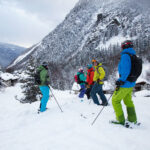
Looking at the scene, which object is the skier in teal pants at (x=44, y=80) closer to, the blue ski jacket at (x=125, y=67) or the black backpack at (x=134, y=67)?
the blue ski jacket at (x=125, y=67)

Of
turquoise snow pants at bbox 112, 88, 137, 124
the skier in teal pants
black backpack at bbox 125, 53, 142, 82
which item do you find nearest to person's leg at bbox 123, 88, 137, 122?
turquoise snow pants at bbox 112, 88, 137, 124

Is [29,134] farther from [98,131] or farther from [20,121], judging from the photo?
[98,131]

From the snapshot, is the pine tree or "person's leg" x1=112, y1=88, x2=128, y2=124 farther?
the pine tree

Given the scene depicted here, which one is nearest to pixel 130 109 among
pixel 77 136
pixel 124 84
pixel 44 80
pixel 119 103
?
pixel 119 103

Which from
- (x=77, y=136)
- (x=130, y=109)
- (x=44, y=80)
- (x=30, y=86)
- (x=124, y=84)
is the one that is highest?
(x=124, y=84)

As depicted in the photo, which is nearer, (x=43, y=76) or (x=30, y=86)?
(x=43, y=76)

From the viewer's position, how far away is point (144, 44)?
84.9 metres

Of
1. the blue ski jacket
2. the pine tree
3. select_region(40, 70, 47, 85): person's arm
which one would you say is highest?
the blue ski jacket

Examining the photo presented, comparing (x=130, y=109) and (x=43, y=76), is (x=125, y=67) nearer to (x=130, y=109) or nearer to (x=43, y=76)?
(x=130, y=109)

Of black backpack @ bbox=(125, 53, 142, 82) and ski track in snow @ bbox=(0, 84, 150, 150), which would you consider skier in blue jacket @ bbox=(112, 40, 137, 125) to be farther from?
ski track in snow @ bbox=(0, 84, 150, 150)

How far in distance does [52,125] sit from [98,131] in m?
1.34

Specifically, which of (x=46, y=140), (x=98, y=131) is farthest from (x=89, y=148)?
(x=46, y=140)

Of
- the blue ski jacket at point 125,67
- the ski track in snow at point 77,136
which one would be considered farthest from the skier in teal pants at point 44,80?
the blue ski jacket at point 125,67

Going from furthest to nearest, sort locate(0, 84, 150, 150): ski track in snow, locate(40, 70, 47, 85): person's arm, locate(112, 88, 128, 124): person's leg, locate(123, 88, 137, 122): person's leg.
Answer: locate(40, 70, 47, 85): person's arm → locate(123, 88, 137, 122): person's leg → locate(112, 88, 128, 124): person's leg → locate(0, 84, 150, 150): ski track in snow
